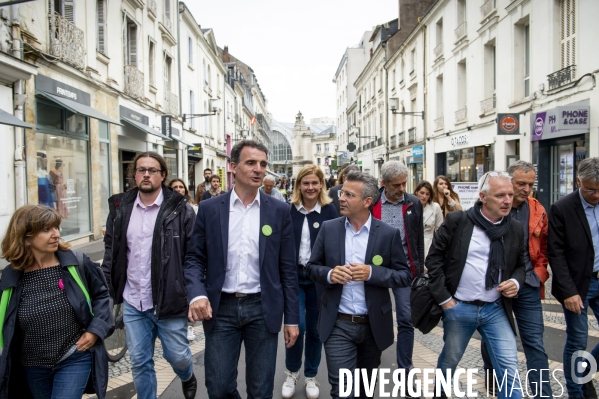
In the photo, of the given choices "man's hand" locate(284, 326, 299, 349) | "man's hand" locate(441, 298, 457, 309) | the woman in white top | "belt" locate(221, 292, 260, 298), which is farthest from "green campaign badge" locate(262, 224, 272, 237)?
the woman in white top

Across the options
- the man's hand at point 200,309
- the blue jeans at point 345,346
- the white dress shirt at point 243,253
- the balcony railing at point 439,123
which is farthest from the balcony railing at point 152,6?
the blue jeans at point 345,346

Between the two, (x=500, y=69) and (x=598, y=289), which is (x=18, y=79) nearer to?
(x=598, y=289)

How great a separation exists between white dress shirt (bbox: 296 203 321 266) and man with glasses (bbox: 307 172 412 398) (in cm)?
79

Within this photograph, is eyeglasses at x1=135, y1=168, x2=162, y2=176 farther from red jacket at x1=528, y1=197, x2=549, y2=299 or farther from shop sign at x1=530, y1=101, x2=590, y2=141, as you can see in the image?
shop sign at x1=530, y1=101, x2=590, y2=141

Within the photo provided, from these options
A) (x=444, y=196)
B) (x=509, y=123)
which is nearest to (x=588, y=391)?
(x=444, y=196)

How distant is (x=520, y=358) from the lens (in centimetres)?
448

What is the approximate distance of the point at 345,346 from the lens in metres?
3.00

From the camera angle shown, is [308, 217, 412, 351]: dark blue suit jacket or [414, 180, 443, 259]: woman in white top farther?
[414, 180, 443, 259]: woman in white top

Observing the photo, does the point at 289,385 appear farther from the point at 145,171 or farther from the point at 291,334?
the point at 145,171

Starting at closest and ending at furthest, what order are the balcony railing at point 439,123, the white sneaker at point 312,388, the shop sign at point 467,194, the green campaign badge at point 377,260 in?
the green campaign badge at point 377,260 → the white sneaker at point 312,388 → the shop sign at point 467,194 → the balcony railing at point 439,123

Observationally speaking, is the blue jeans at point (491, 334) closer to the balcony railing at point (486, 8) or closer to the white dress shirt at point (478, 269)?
the white dress shirt at point (478, 269)

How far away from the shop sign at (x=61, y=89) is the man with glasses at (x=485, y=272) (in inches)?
391

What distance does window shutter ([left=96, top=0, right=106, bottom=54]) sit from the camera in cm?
1367

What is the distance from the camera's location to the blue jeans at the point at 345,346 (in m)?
2.96
